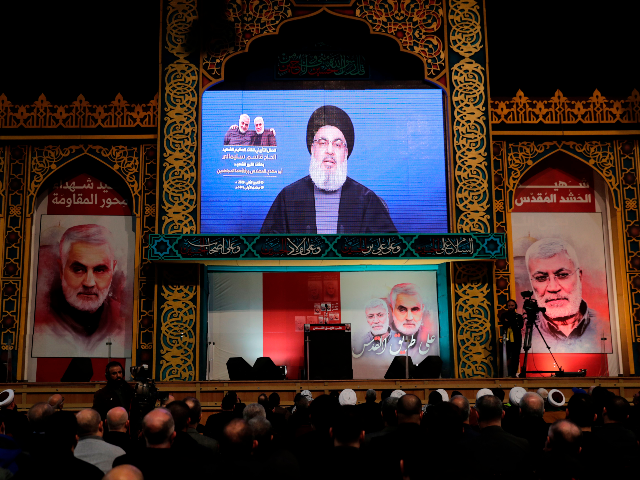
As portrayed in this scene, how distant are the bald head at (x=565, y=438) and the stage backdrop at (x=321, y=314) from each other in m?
7.47

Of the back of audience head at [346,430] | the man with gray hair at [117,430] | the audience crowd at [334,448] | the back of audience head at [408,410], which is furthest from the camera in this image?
the man with gray hair at [117,430]

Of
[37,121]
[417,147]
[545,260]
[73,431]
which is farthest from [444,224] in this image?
[73,431]

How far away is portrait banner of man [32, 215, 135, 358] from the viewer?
34.7 ft

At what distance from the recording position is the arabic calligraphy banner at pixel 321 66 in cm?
1082

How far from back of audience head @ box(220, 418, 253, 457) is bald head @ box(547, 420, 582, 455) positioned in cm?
140

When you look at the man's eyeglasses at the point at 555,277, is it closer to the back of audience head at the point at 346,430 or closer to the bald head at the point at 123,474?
the back of audience head at the point at 346,430

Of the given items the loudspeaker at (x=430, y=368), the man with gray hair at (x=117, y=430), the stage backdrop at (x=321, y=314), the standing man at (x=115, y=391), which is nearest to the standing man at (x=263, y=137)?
the stage backdrop at (x=321, y=314)

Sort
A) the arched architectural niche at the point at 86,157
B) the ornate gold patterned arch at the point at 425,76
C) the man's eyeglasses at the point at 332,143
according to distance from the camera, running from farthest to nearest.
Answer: the arched architectural niche at the point at 86,157
the man's eyeglasses at the point at 332,143
the ornate gold patterned arch at the point at 425,76

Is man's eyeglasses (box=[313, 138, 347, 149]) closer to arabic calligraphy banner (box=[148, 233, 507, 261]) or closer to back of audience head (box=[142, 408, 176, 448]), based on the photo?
arabic calligraphy banner (box=[148, 233, 507, 261])

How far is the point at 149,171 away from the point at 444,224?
15.0ft

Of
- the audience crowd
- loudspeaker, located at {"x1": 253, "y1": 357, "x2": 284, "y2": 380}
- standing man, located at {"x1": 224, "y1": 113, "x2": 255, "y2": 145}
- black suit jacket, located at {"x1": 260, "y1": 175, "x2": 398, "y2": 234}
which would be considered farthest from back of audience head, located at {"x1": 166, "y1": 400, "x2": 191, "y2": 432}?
standing man, located at {"x1": 224, "y1": 113, "x2": 255, "y2": 145}

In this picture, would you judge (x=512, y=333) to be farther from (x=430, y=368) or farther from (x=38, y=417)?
(x=38, y=417)

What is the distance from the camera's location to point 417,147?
10.3 meters

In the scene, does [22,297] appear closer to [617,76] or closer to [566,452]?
[566,452]
